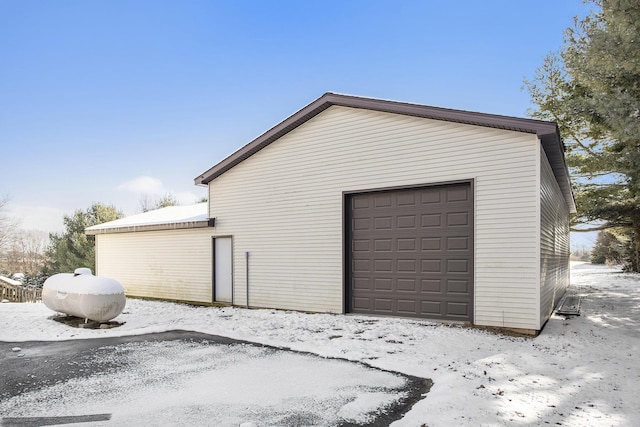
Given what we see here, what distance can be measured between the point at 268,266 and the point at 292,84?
10.0m

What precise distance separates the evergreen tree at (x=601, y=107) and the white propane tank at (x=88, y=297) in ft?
33.8

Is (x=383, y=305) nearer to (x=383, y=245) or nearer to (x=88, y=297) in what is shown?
(x=383, y=245)

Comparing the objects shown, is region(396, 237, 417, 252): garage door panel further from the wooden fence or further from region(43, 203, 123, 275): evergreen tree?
region(43, 203, 123, 275): evergreen tree

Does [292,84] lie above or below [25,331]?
above

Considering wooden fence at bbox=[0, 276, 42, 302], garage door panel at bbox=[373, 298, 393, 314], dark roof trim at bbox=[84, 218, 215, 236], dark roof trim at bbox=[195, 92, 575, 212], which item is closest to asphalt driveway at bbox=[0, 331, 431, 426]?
garage door panel at bbox=[373, 298, 393, 314]

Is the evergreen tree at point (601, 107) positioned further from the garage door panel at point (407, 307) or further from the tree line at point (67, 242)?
the tree line at point (67, 242)

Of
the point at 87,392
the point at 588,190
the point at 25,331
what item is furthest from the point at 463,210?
the point at 588,190

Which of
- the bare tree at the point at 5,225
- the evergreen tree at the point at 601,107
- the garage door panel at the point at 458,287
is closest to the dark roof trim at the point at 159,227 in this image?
the garage door panel at the point at 458,287

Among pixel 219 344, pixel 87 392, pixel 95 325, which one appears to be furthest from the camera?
pixel 95 325

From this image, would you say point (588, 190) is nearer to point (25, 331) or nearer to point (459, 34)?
point (459, 34)

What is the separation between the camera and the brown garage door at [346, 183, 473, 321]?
785 centimetres

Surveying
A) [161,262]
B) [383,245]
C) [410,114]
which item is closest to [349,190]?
[383,245]

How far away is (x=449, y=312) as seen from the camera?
25.9 ft

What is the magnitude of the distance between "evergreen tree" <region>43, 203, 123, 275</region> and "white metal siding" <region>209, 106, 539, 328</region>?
1926 cm
